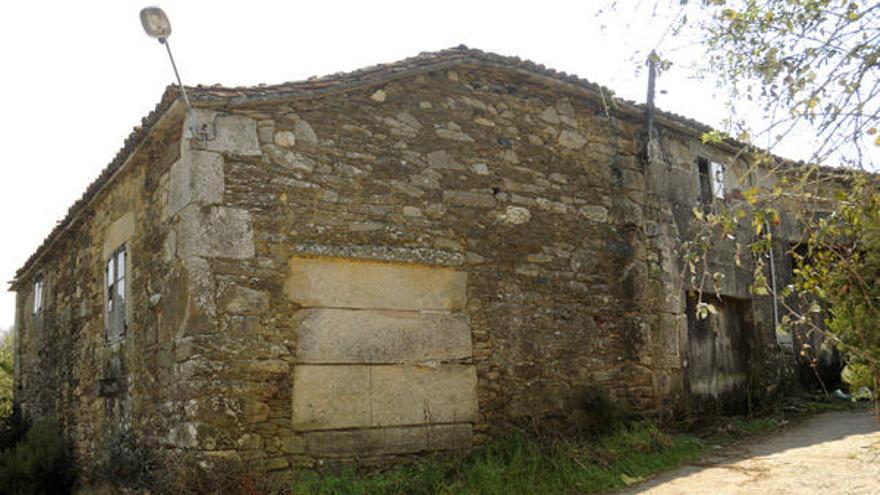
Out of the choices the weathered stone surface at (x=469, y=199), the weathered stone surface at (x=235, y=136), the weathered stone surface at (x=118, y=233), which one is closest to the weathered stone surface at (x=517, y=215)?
the weathered stone surface at (x=469, y=199)

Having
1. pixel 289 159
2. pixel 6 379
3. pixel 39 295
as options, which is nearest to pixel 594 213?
pixel 289 159

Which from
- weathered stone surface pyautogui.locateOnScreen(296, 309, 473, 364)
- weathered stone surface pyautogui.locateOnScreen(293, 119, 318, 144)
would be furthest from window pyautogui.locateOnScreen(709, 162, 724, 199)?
weathered stone surface pyautogui.locateOnScreen(293, 119, 318, 144)

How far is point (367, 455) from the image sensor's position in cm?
625

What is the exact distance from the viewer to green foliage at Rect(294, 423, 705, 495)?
591 centimetres

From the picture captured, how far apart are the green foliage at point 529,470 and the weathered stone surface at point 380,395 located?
0.40m

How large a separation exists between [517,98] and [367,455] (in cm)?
389

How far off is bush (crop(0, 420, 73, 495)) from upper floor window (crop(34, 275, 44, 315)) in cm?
301

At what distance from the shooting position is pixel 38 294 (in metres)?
11.9

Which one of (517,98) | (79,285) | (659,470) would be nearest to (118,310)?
(79,285)

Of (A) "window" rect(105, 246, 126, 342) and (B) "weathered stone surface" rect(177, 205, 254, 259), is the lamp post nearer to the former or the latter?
(B) "weathered stone surface" rect(177, 205, 254, 259)

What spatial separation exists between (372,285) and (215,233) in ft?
4.61

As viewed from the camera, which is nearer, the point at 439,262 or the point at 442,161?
the point at 439,262

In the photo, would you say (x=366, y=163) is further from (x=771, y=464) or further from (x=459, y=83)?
(x=771, y=464)

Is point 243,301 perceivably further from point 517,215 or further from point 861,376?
point 861,376
